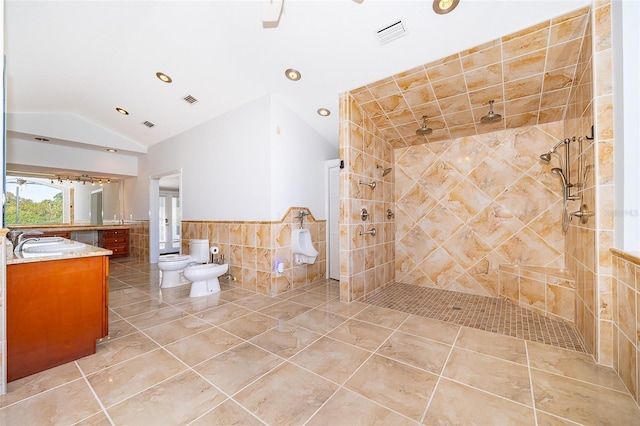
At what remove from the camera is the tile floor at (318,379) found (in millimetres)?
1245

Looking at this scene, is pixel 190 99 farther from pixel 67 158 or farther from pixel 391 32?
pixel 67 158

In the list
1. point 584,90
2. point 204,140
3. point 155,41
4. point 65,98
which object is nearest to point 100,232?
point 65,98

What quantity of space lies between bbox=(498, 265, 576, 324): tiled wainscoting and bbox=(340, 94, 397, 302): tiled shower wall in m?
1.39

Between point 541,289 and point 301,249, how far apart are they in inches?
103

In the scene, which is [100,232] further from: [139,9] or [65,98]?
[139,9]

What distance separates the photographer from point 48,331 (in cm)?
165

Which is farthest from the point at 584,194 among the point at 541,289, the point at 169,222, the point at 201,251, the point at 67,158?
the point at 169,222

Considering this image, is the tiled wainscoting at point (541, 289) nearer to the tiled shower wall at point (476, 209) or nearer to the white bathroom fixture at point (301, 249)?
the tiled shower wall at point (476, 209)

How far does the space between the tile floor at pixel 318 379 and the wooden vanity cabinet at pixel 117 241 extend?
438 centimetres

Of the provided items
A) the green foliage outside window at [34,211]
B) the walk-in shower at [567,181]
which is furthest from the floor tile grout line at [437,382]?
the green foliage outside window at [34,211]

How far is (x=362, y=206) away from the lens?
3.06 meters

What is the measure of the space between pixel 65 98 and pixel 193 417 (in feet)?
15.5

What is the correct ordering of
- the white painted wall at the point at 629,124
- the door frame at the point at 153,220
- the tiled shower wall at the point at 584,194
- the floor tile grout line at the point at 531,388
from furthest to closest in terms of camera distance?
1. the door frame at the point at 153,220
2. the tiled shower wall at the point at 584,194
3. the white painted wall at the point at 629,124
4. the floor tile grout line at the point at 531,388

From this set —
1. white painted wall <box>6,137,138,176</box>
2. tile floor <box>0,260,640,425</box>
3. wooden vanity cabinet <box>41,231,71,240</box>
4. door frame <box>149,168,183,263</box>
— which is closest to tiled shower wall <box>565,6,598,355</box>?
tile floor <box>0,260,640,425</box>
